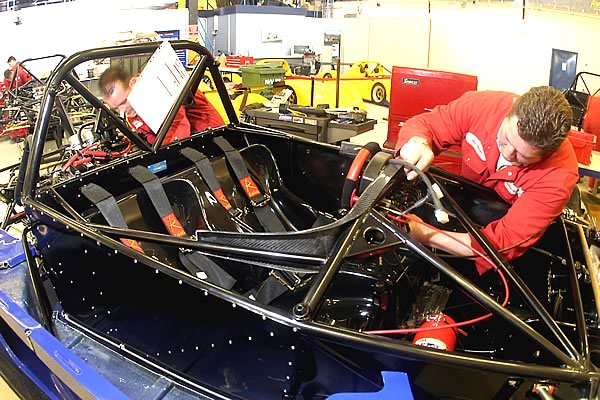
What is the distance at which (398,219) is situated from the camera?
1708 millimetres

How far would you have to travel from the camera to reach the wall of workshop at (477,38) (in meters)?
5.53

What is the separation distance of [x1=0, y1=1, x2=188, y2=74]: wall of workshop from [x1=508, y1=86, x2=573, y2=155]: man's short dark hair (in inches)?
231

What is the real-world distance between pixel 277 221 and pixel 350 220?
1059 mm

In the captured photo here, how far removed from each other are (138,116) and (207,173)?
504mm

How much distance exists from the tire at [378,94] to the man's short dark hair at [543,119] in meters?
6.35

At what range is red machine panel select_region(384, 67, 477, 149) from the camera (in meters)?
4.40

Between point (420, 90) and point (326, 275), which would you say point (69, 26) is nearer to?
point (420, 90)

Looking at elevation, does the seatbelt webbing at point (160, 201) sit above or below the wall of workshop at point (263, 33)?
below

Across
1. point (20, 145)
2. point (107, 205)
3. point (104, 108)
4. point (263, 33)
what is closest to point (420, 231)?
point (107, 205)

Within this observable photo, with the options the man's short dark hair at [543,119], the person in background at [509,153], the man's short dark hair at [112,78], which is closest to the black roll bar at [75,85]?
the man's short dark hair at [112,78]

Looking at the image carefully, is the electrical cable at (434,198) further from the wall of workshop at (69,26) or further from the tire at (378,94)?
the tire at (378,94)

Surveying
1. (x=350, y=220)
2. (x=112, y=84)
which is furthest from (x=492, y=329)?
(x=112, y=84)

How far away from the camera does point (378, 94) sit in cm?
789

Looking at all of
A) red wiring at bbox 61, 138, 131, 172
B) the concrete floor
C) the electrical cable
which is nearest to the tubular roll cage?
the electrical cable
